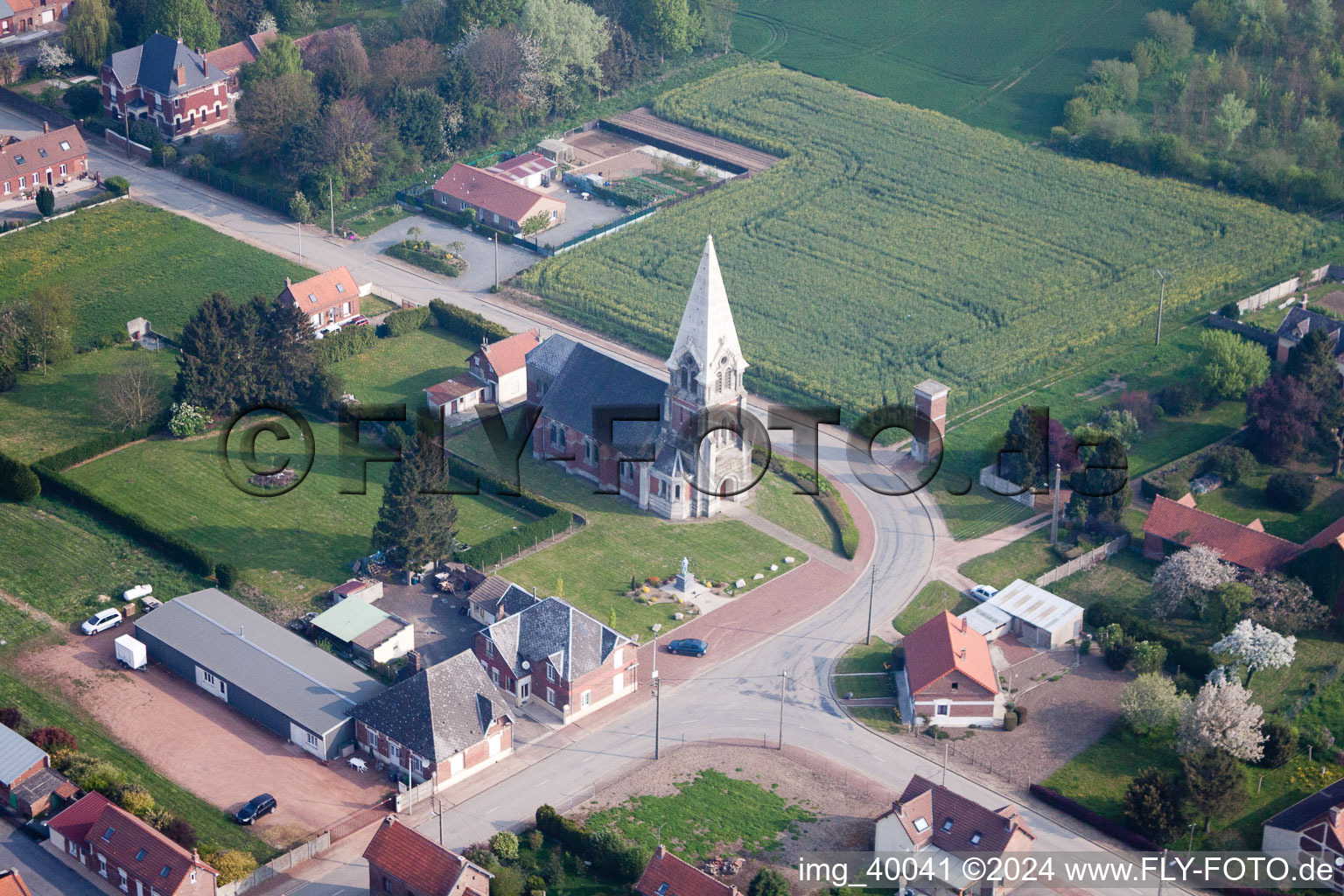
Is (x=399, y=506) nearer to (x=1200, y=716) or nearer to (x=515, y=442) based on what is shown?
(x=515, y=442)

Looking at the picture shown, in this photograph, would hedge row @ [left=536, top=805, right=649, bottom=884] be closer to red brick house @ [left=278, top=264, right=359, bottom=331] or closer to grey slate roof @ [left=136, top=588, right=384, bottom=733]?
grey slate roof @ [left=136, top=588, right=384, bottom=733]

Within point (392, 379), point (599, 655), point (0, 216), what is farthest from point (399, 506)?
point (0, 216)

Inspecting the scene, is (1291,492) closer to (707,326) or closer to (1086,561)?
(1086,561)

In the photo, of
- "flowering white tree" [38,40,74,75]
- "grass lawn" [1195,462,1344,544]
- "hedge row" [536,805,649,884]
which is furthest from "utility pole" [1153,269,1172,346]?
"flowering white tree" [38,40,74,75]

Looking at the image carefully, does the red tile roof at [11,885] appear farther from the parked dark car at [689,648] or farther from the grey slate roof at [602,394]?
the grey slate roof at [602,394]

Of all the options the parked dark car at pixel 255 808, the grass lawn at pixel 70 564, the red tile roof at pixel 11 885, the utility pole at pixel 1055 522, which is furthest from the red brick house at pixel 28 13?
the red tile roof at pixel 11 885
